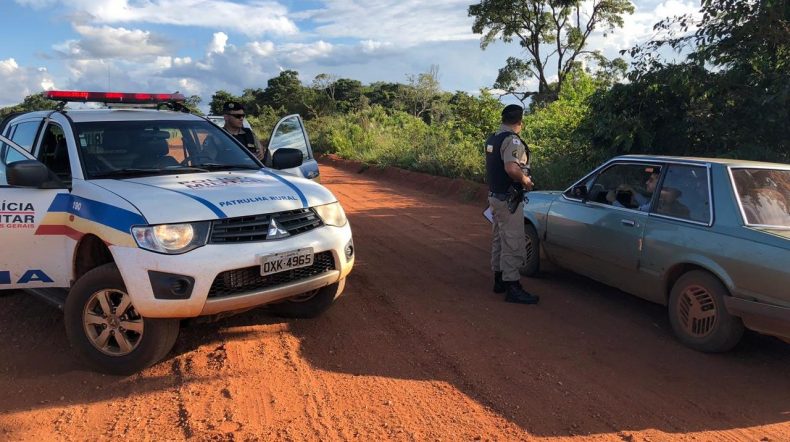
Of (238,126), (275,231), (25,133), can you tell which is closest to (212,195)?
(275,231)

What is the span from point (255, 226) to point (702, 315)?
3397mm

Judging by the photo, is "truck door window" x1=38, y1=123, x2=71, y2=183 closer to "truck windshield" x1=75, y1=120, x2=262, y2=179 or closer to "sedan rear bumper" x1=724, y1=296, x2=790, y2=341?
"truck windshield" x1=75, y1=120, x2=262, y2=179

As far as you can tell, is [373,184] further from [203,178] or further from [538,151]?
[203,178]

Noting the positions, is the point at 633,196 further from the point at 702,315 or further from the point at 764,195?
the point at 702,315

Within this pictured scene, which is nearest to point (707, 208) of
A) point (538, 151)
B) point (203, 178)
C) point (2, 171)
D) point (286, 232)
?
point (286, 232)

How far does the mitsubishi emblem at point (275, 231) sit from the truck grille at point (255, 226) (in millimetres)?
21

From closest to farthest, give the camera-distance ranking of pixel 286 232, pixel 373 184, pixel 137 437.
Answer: pixel 137 437, pixel 286 232, pixel 373 184

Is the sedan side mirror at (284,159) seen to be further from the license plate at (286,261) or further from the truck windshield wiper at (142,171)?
the license plate at (286,261)

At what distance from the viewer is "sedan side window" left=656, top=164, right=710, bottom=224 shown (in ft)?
15.3

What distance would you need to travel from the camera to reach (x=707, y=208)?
458cm

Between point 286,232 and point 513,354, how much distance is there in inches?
75.2

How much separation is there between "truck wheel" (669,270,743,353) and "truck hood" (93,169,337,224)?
290cm

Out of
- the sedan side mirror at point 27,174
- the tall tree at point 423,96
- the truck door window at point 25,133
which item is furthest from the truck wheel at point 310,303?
the tall tree at point 423,96

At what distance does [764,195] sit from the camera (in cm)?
452
